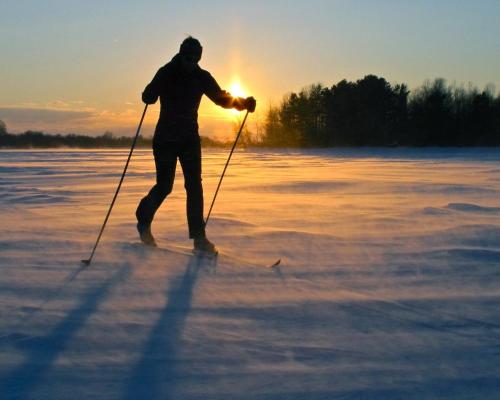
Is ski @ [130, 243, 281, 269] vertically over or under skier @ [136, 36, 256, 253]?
under

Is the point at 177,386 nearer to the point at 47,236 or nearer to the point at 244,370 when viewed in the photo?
the point at 244,370

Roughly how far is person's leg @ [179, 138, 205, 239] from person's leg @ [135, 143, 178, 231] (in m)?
0.08

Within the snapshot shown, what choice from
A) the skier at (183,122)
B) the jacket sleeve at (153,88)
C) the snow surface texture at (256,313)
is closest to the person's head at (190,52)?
the skier at (183,122)

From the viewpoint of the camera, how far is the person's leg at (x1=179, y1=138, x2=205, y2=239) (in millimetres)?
3906

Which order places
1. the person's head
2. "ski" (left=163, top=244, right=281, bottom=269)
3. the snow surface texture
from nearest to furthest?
1. the snow surface texture
2. "ski" (left=163, top=244, right=281, bottom=269)
3. the person's head

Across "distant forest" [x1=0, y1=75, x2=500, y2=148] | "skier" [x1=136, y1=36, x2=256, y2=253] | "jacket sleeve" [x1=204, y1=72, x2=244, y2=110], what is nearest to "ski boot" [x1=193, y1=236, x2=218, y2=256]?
"skier" [x1=136, y1=36, x2=256, y2=253]

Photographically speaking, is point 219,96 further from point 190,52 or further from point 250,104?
point 190,52

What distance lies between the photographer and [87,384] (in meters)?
1.79

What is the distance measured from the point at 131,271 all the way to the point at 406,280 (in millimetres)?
1606

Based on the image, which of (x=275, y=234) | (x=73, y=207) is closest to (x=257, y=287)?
(x=275, y=234)

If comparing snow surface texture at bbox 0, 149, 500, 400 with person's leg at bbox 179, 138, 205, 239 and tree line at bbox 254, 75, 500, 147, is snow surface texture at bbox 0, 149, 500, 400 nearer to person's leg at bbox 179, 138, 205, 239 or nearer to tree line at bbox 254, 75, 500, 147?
person's leg at bbox 179, 138, 205, 239

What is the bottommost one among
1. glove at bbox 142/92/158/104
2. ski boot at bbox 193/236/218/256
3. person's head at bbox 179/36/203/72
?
ski boot at bbox 193/236/218/256

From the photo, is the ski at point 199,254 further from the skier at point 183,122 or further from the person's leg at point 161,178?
the person's leg at point 161,178

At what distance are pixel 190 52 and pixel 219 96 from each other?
1.30ft
